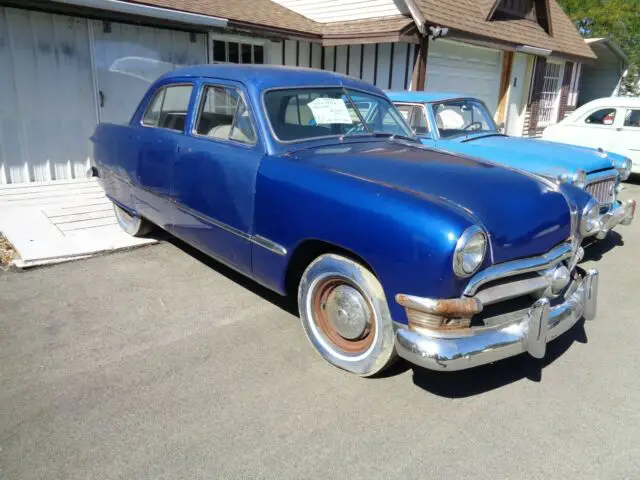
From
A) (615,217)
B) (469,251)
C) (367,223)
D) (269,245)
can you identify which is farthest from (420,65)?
(469,251)

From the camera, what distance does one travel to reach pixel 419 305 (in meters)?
2.52

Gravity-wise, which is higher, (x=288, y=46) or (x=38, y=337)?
(x=288, y=46)

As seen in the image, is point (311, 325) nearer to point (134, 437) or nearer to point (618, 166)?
point (134, 437)


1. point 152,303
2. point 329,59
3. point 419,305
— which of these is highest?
point 329,59

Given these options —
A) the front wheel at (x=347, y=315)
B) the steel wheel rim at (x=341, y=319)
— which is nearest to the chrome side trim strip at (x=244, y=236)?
the front wheel at (x=347, y=315)

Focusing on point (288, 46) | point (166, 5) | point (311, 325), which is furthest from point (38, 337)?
point (288, 46)

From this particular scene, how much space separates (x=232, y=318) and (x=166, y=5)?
6108mm

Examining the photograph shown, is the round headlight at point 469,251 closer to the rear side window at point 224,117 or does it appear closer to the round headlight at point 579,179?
the rear side window at point 224,117

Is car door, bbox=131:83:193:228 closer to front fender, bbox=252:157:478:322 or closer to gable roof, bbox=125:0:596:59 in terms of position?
front fender, bbox=252:157:478:322

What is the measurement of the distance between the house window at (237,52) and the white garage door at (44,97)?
2.48 m

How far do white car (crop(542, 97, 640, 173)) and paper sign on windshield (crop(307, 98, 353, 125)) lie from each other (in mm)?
7192

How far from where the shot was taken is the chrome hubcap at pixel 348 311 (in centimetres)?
292

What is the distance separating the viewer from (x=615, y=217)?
5098mm

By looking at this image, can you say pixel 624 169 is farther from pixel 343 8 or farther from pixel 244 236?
pixel 343 8
